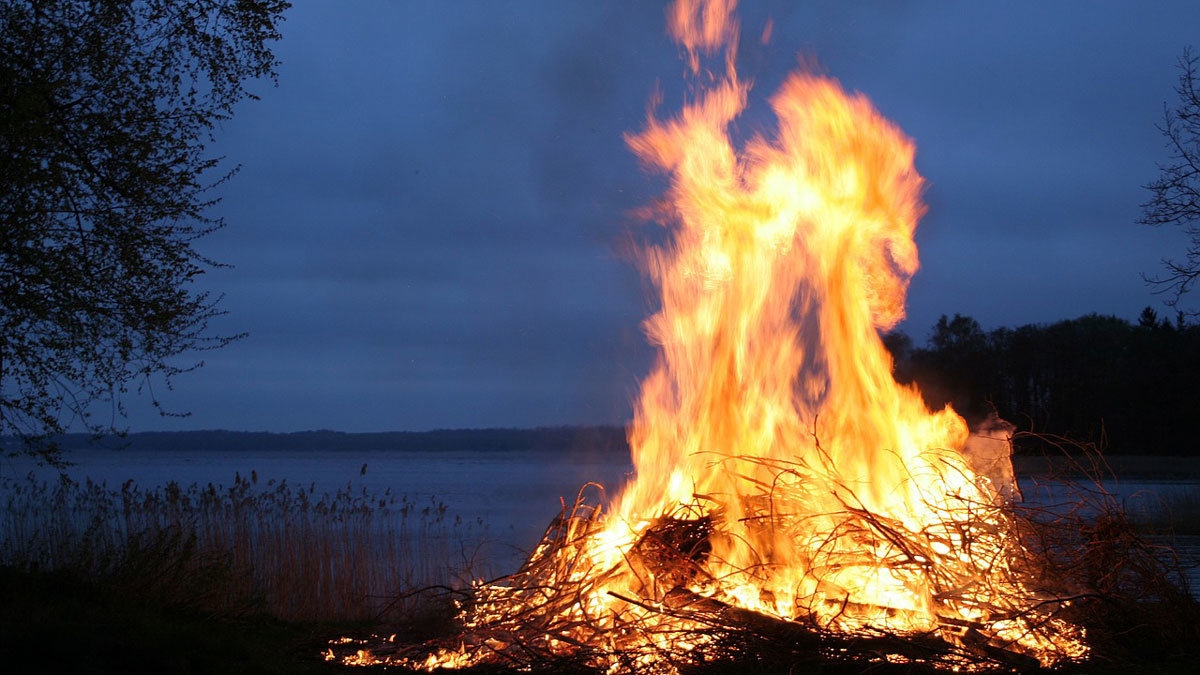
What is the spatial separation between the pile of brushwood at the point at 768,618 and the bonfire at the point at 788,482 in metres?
0.02

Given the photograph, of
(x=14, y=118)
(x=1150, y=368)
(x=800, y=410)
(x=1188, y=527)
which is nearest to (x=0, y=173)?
(x=14, y=118)

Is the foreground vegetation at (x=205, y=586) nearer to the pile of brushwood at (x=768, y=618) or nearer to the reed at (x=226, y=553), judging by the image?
the reed at (x=226, y=553)

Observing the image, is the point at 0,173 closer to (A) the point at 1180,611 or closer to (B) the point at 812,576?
(B) the point at 812,576

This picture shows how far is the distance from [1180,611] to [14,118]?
9380mm

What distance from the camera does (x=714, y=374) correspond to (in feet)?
24.9

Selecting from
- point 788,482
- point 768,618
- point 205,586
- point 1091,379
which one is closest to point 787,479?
→ point 788,482

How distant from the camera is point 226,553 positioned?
9672 mm

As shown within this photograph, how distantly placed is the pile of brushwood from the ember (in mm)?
22

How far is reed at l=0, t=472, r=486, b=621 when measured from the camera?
8446mm

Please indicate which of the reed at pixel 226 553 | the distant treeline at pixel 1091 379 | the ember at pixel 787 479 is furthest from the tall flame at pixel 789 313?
the distant treeline at pixel 1091 379

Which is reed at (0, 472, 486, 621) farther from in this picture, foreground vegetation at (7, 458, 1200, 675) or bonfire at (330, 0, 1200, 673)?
bonfire at (330, 0, 1200, 673)

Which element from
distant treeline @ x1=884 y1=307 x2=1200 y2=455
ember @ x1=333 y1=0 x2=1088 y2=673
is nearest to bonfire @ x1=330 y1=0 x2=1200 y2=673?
ember @ x1=333 y1=0 x2=1088 y2=673

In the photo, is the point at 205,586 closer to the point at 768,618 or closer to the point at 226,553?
the point at 226,553

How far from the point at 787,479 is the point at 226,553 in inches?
237
